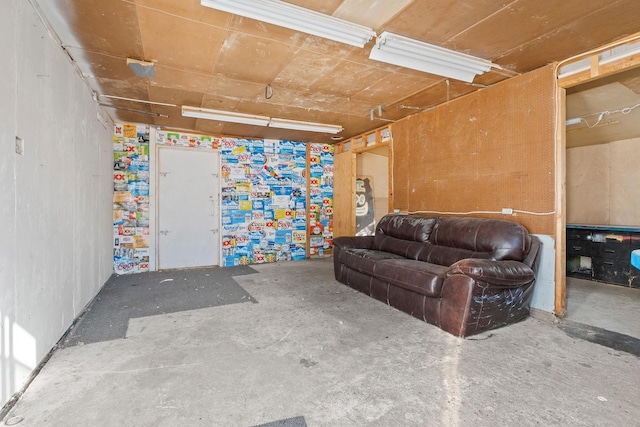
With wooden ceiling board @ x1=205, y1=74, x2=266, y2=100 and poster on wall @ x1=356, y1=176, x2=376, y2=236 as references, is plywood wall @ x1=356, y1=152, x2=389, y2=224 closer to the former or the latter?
poster on wall @ x1=356, y1=176, x2=376, y2=236

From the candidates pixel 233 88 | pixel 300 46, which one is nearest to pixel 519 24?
pixel 300 46

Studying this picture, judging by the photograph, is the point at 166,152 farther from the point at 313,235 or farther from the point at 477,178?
the point at 477,178

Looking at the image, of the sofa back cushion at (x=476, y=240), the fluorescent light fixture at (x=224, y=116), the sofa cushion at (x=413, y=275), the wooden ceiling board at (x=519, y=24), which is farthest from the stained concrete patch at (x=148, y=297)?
the wooden ceiling board at (x=519, y=24)

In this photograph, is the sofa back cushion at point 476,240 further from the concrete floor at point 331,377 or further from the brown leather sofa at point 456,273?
the concrete floor at point 331,377

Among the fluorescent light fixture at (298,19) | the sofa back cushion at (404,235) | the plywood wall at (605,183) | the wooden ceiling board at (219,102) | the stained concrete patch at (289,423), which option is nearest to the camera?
the stained concrete patch at (289,423)

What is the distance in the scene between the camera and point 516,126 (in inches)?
128

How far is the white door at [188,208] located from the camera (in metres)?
5.33

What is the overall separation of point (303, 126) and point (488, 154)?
2769 mm

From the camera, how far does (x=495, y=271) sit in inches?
97.0

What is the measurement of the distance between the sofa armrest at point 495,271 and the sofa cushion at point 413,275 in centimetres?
15

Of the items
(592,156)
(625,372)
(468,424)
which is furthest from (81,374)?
(592,156)

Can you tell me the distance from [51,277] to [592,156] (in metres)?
7.27

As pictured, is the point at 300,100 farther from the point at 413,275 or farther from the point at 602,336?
the point at 602,336

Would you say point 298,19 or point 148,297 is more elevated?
point 298,19
